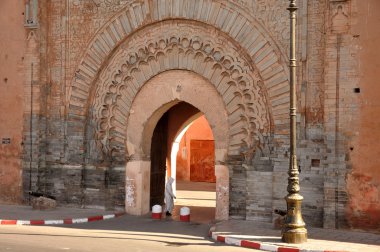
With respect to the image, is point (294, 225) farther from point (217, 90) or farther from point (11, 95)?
point (11, 95)

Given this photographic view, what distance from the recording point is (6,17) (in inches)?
593

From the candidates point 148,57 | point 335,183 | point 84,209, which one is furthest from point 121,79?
point 335,183

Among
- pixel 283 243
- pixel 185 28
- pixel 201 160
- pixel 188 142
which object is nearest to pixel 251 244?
pixel 283 243

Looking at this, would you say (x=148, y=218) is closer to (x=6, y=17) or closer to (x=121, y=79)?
(x=121, y=79)

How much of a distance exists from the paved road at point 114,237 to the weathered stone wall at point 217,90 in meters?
1.43

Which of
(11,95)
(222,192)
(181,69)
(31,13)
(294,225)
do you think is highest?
(31,13)

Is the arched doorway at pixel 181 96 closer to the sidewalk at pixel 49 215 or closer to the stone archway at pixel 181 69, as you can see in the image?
the stone archway at pixel 181 69

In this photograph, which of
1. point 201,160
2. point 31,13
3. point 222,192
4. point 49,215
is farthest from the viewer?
point 201,160

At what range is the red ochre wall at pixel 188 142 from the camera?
2523 centimetres

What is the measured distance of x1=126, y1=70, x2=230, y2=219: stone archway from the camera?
1270 cm

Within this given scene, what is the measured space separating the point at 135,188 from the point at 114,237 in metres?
3.34

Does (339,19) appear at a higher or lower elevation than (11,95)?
higher

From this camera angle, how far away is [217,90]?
12.8 m

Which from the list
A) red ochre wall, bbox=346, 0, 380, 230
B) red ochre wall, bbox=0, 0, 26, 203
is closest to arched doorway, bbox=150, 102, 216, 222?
red ochre wall, bbox=0, 0, 26, 203
